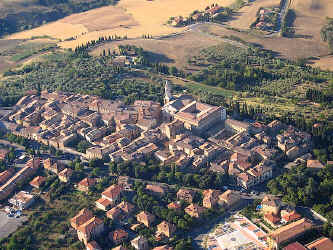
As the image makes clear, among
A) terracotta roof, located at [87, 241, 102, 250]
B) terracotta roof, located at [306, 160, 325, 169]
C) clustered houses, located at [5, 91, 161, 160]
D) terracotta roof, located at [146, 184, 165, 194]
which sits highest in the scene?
clustered houses, located at [5, 91, 161, 160]

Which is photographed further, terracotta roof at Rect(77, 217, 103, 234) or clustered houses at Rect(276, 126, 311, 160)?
clustered houses at Rect(276, 126, 311, 160)

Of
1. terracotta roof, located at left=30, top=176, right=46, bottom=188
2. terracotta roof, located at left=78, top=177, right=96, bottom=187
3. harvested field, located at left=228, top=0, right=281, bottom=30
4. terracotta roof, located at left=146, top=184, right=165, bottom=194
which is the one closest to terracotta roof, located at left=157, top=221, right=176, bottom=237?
terracotta roof, located at left=146, top=184, right=165, bottom=194

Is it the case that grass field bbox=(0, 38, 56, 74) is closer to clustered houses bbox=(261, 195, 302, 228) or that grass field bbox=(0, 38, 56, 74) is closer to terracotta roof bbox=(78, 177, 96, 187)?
terracotta roof bbox=(78, 177, 96, 187)

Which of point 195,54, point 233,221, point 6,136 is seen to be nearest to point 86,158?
point 6,136

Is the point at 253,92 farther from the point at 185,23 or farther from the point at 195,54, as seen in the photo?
the point at 185,23

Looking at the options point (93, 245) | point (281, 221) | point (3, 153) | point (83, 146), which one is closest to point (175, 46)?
point (83, 146)

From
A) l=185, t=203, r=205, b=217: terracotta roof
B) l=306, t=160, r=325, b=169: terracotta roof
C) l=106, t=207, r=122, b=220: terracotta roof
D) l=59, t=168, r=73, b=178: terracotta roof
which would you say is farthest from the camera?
l=59, t=168, r=73, b=178: terracotta roof

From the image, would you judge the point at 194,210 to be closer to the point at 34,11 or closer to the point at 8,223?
the point at 8,223

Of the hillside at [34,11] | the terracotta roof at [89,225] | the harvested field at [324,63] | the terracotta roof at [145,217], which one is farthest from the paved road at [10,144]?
the hillside at [34,11]
